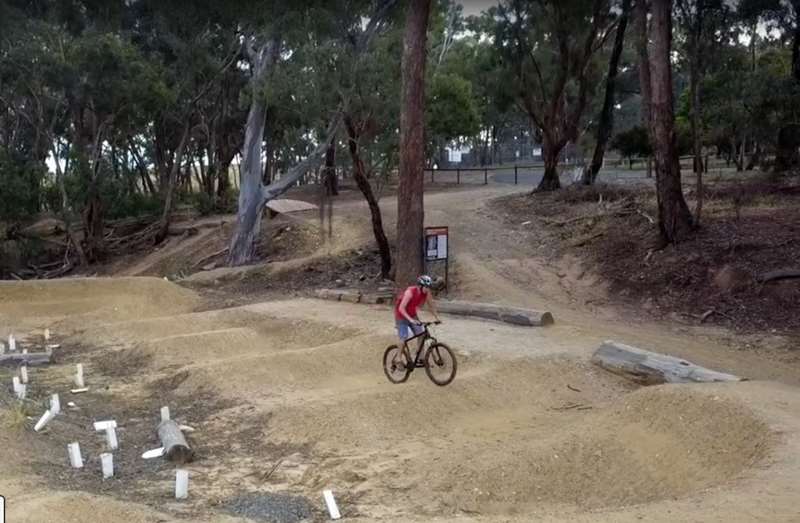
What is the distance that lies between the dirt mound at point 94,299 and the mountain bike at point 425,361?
31.2 ft

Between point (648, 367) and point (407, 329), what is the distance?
3272 mm

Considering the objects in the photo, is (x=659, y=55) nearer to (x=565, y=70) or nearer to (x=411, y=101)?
(x=411, y=101)

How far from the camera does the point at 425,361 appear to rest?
36.1 feet

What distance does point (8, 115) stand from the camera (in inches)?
1428

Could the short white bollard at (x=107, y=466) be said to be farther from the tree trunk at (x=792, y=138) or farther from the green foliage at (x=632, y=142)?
the green foliage at (x=632, y=142)

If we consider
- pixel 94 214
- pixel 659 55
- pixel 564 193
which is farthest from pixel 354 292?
pixel 94 214

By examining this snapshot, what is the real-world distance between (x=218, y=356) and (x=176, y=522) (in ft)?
26.6

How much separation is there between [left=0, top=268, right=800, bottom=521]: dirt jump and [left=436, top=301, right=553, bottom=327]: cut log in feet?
1.17

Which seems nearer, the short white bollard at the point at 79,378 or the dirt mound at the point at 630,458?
the dirt mound at the point at 630,458

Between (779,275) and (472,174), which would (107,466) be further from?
(472,174)

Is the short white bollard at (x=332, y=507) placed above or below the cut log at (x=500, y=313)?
below

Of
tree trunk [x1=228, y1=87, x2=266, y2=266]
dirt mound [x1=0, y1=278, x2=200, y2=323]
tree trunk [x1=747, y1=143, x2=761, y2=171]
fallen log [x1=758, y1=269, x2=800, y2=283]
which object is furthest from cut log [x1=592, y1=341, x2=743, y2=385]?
tree trunk [x1=228, y1=87, x2=266, y2=266]

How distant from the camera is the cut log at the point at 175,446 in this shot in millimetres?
9484

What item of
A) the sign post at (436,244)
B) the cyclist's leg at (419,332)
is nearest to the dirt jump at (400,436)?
the cyclist's leg at (419,332)
